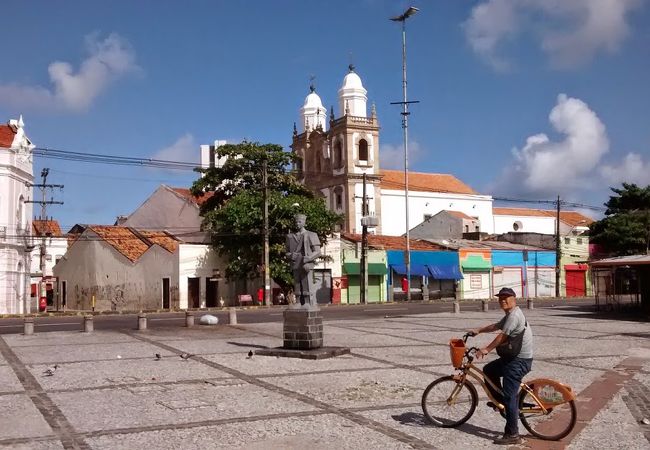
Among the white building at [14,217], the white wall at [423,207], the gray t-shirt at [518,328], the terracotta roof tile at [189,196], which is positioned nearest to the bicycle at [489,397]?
the gray t-shirt at [518,328]

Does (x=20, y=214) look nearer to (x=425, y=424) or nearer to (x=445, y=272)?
(x=445, y=272)

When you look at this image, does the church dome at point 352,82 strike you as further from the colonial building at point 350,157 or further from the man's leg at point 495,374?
the man's leg at point 495,374

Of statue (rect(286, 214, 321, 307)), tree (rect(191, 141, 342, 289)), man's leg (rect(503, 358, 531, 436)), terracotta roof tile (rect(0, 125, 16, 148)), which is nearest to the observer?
man's leg (rect(503, 358, 531, 436))

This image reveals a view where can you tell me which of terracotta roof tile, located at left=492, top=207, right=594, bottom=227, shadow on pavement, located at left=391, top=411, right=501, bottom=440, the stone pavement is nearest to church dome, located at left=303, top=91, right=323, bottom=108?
terracotta roof tile, located at left=492, top=207, right=594, bottom=227

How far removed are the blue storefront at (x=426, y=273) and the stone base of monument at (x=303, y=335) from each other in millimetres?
35463

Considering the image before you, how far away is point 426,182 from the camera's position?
80.1 m

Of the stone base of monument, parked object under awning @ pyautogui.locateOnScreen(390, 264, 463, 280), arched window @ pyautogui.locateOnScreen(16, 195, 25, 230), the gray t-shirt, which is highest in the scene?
arched window @ pyautogui.locateOnScreen(16, 195, 25, 230)

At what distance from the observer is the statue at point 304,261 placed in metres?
14.1

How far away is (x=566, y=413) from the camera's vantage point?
7.48 meters

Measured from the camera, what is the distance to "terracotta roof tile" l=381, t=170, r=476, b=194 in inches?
3041

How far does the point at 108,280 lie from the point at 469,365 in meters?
41.5

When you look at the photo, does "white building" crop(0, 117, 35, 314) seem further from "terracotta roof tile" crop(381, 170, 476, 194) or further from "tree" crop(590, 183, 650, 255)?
"tree" crop(590, 183, 650, 255)

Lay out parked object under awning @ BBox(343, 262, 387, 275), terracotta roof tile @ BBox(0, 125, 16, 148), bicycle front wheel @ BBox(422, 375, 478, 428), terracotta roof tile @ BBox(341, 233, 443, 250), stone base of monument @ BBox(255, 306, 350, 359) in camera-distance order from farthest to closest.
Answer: terracotta roof tile @ BBox(341, 233, 443, 250) < parked object under awning @ BBox(343, 262, 387, 275) < terracotta roof tile @ BBox(0, 125, 16, 148) < stone base of monument @ BBox(255, 306, 350, 359) < bicycle front wheel @ BBox(422, 375, 478, 428)

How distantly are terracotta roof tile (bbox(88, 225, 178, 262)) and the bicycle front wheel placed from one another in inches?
1486
